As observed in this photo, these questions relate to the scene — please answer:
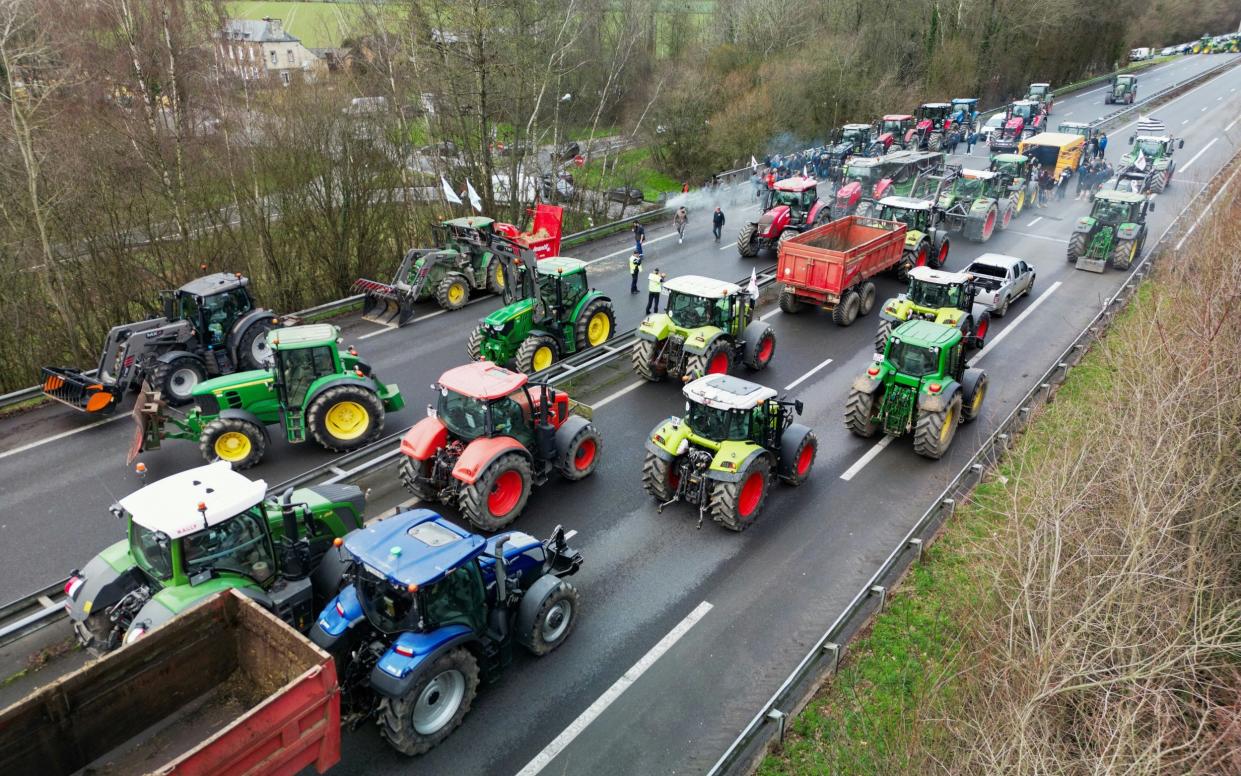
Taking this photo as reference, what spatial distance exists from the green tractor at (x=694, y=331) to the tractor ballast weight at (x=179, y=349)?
26.8ft

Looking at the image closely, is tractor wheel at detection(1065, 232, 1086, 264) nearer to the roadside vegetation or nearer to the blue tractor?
the roadside vegetation

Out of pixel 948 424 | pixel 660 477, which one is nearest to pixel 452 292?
pixel 660 477

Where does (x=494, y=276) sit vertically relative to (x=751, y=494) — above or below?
above

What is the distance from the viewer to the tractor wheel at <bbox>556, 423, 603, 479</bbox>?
1244cm

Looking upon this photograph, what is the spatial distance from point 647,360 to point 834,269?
6058 mm

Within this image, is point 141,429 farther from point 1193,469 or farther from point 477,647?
point 1193,469

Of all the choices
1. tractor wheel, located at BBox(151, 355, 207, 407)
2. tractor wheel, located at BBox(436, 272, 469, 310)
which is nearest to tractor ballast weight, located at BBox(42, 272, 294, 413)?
tractor wheel, located at BBox(151, 355, 207, 407)

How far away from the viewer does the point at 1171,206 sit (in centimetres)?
3039

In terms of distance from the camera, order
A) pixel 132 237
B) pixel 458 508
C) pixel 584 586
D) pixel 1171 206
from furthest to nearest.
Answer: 1. pixel 1171 206
2. pixel 132 237
3. pixel 458 508
4. pixel 584 586

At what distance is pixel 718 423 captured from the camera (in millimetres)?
11633

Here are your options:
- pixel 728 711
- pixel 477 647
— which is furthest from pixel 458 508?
pixel 728 711

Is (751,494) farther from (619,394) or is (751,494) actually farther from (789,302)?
(789,302)

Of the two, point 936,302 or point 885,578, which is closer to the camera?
point 885,578

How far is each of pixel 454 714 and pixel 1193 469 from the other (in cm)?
910
